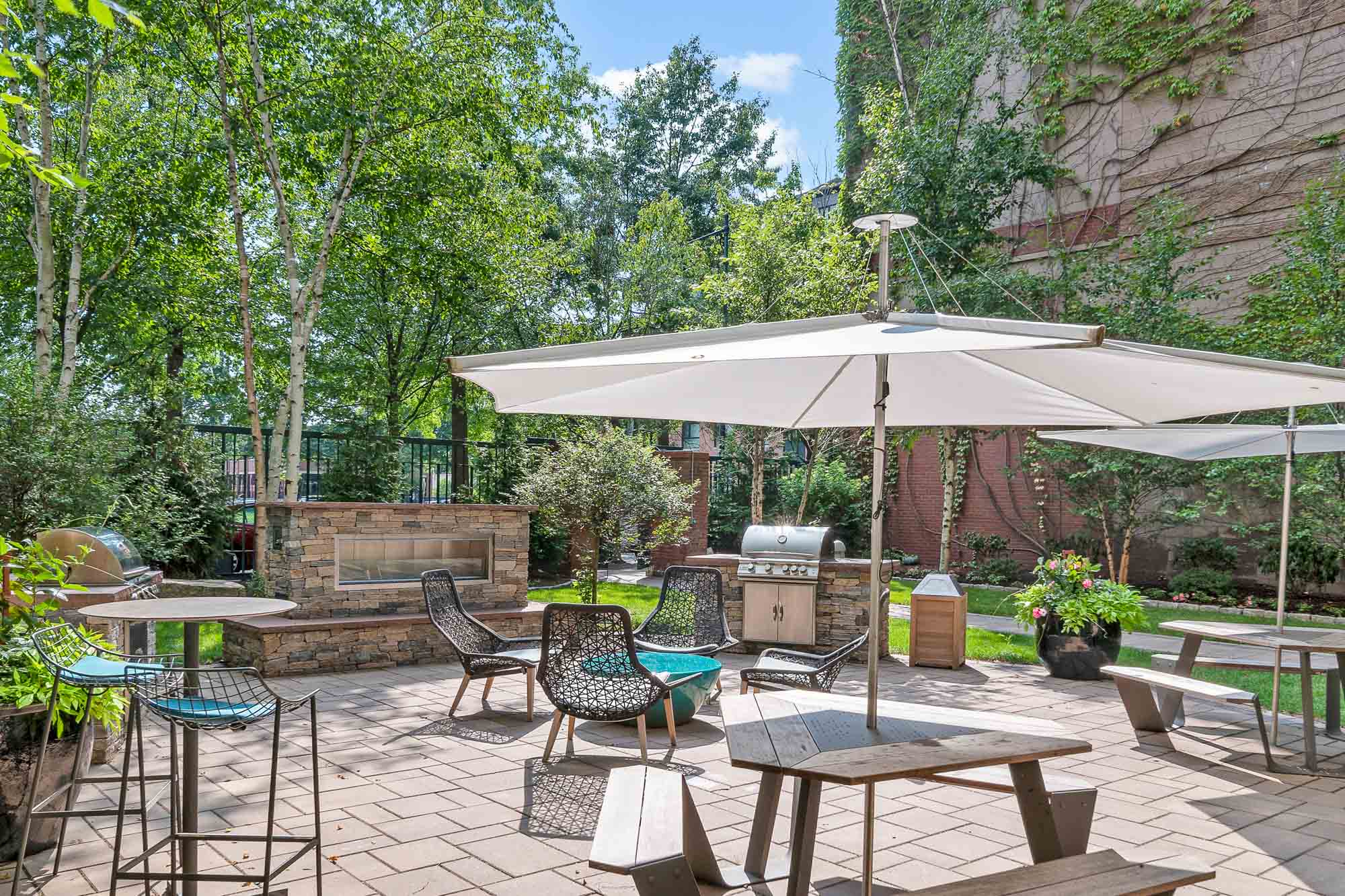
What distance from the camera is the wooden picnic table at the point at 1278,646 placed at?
16.3 feet

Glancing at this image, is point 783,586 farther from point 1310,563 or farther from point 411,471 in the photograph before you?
point 1310,563

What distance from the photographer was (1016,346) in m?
2.27

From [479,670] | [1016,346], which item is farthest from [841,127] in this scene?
[1016,346]

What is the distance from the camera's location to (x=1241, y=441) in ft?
19.1

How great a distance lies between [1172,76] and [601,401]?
13824 mm

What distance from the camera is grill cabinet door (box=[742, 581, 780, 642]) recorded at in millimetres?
8062

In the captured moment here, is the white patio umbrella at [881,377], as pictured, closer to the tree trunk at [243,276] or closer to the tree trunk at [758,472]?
the tree trunk at [243,276]

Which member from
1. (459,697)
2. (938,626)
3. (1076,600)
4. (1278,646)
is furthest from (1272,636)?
(459,697)

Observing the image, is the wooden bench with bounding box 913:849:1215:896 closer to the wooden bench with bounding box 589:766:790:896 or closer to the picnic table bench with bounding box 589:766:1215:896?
the picnic table bench with bounding box 589:766:1215:896

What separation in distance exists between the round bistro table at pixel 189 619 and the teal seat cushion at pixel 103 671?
138 millimetres

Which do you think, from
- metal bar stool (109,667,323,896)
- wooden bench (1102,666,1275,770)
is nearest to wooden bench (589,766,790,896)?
metal bar stool (109,667,323,896)

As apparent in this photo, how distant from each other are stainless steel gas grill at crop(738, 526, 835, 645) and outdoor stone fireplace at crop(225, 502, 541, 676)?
2.06 meters

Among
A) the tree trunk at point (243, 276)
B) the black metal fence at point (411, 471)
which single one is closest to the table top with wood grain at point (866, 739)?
the tree trunk at point (243, 276)

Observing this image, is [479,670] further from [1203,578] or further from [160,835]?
[1203,578]
